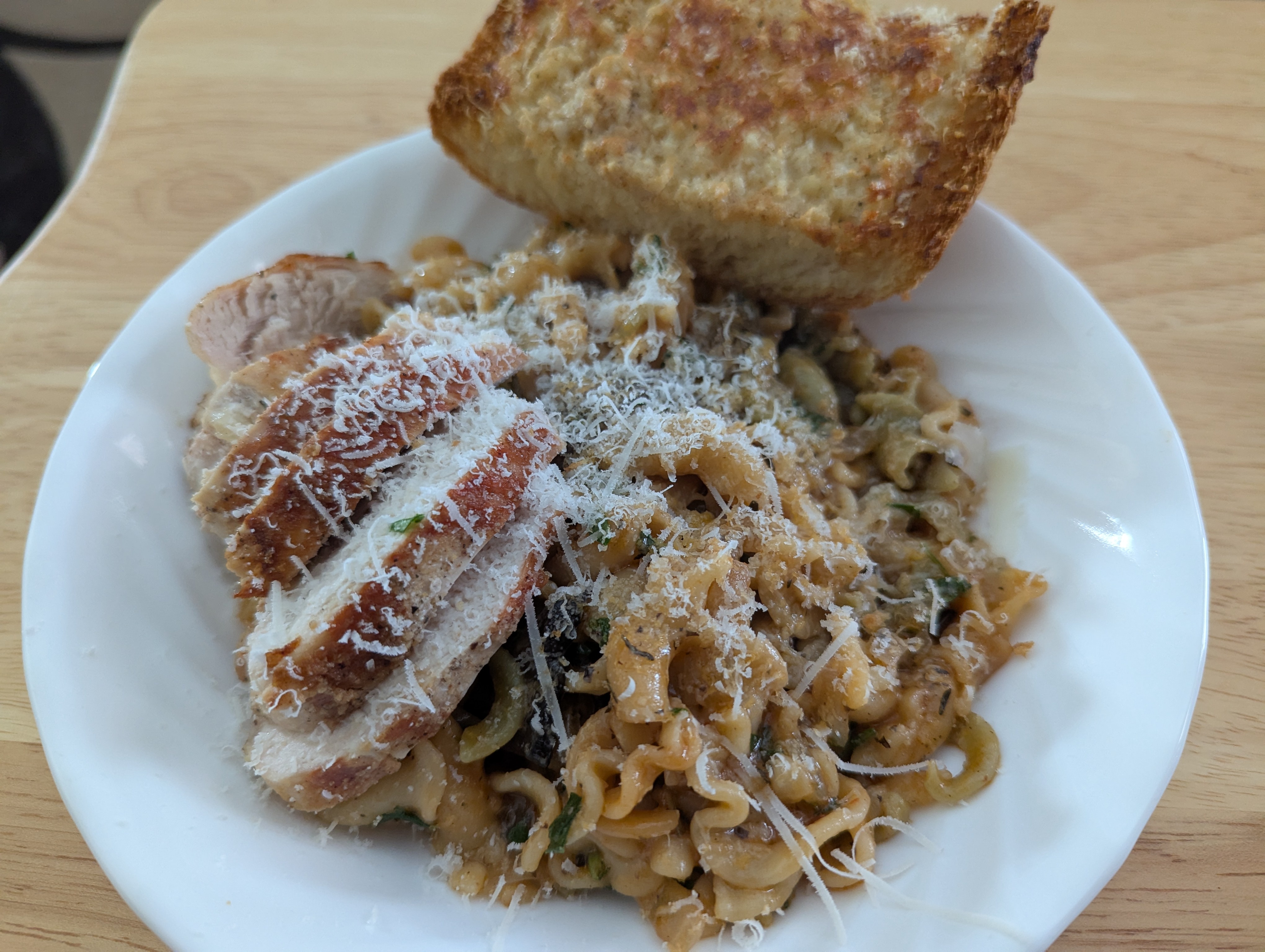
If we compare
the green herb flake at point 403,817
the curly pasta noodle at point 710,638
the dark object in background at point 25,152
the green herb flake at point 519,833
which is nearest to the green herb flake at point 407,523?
the curly pasta noodle at point 710,638

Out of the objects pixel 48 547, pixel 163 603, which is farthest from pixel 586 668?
pixel 48 547

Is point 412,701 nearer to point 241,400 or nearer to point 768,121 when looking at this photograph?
point 241,400

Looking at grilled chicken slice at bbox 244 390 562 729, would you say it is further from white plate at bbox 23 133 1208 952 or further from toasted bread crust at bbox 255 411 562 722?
white plate at bbox 23 133 1208 952

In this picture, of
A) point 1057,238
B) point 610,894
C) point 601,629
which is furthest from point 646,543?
point 1057,238

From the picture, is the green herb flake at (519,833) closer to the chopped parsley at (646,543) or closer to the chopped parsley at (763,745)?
the chopped parsley at (763,745)

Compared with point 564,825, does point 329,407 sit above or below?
above

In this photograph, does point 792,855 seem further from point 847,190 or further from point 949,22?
point 949,22
